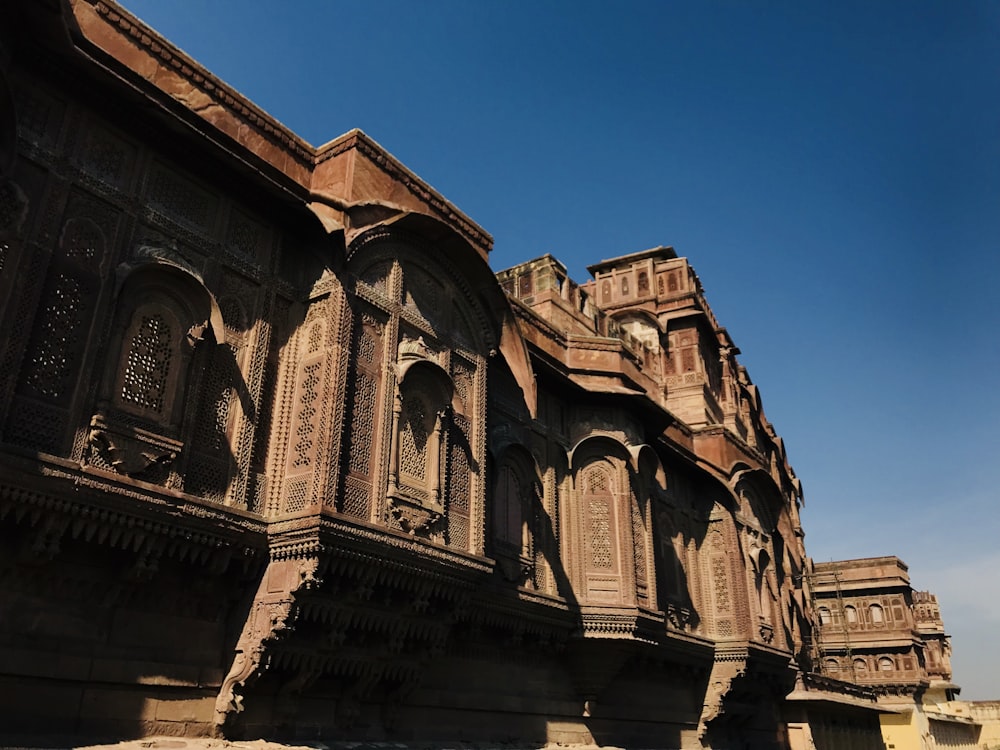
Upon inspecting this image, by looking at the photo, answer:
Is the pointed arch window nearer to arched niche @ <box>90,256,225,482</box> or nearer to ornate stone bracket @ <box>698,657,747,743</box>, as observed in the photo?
ornate stone bracket @ <box>698,657,747,743</box>

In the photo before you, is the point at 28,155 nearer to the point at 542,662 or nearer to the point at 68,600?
the point at 68,600

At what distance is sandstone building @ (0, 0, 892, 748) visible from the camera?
643 centimetres

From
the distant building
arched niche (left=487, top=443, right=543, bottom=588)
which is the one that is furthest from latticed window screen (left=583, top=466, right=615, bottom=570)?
the distant building

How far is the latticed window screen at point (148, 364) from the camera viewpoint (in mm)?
7020

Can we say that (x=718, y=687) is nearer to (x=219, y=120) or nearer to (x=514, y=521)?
(x=514, y=521)

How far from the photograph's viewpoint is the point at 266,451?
8141 millimetres

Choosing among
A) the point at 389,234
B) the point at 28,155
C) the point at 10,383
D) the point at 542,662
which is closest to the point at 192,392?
the point at 10,383

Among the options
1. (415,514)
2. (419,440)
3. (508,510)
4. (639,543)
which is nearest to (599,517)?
(639,543)

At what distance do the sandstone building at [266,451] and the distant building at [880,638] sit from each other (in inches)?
1120

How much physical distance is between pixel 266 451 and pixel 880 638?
35.9 m

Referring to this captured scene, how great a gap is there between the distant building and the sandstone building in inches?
1120

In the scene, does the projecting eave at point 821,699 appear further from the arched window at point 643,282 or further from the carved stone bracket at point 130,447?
the carved stone bracket at point 130,447

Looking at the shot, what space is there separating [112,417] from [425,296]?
3904mm

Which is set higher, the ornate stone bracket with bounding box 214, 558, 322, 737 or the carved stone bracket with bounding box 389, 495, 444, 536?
the carved stone bracket with bounding box 389, 495, 444, 536
